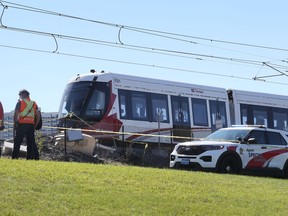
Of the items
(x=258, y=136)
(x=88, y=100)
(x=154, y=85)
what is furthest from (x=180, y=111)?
(x=258, y=136)

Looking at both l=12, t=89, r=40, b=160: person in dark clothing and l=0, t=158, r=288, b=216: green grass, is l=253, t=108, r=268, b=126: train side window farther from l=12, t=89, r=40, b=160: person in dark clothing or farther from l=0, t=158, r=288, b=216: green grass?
l=12, t=89, r=40, b=160: person in dark clothing

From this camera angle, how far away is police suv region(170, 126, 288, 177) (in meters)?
Answer: 17.7

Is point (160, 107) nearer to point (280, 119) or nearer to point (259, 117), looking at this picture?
point (259, 117)

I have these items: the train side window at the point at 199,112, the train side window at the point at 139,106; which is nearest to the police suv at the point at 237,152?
the train side window at the point at 139,106

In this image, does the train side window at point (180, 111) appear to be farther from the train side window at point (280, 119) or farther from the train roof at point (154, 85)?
the train side window at point (280, 119)

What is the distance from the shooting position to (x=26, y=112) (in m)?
15.4

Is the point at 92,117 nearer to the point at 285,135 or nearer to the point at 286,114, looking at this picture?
the point at 285,135

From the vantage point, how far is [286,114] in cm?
3086

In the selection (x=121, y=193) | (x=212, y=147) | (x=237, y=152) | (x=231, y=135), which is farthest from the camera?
(x=231, y=135)

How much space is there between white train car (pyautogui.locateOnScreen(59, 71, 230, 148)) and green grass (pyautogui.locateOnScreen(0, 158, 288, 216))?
986 cm

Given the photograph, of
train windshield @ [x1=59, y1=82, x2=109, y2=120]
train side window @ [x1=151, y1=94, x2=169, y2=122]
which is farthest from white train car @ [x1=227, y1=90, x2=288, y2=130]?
train windshield @ [x1=59, y1=82, x2=109, y2=120]

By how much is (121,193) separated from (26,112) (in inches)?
226

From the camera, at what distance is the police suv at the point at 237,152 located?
58.1 ft

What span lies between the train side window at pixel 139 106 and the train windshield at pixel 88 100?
1374 mm
